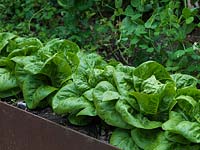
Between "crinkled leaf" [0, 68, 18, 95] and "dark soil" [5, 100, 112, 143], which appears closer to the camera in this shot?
"dark soil" [5, 100, 112, 143]

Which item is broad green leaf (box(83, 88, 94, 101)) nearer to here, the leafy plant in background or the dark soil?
the dark soil

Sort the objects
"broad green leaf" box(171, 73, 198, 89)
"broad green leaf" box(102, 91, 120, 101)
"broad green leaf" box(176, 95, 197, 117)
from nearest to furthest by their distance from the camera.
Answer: "broad green leaf" box(176, 95, 197, 117), "broad green leaf" box(102, 91, 120, 101), "broad green leaf" box(171, 73, 198, 89)

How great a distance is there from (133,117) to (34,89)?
0.78m

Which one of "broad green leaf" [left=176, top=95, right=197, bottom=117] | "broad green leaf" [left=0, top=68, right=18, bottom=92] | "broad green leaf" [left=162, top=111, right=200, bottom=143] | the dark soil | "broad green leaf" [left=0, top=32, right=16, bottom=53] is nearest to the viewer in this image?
"broad green leaf" [left=162, top=111, right=200, bottom=143]

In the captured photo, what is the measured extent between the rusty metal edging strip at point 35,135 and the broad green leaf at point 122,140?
0.32ft

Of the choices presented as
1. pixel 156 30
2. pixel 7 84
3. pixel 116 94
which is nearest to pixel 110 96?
pixel 116 94

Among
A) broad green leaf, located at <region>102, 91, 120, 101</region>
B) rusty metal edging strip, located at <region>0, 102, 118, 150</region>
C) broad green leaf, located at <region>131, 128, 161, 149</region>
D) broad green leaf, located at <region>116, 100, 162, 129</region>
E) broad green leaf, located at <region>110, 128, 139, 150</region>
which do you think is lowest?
rusty metal edging strip, located at <region>0, 102, 118, 150</region>

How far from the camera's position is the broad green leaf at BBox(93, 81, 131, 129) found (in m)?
2.29

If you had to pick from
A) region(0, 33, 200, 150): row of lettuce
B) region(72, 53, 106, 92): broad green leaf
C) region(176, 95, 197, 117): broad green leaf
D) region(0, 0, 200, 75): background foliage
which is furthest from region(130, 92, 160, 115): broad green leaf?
region(0, 0, 200, 75): background foliage

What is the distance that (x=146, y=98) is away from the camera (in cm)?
222

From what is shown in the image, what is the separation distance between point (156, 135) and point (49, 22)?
2.85 m

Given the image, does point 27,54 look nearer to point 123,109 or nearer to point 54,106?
point 54,106

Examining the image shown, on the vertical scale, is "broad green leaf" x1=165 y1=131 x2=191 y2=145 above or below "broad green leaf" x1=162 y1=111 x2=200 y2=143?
below

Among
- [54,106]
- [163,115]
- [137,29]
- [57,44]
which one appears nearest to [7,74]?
[57,44]
